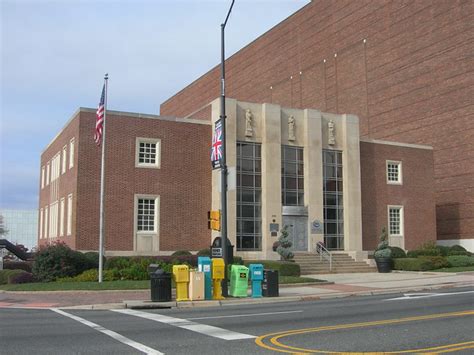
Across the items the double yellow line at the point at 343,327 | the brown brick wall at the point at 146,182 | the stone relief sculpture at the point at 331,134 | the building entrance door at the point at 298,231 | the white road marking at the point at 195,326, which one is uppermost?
the stone relief sculpture at the point at 331,134

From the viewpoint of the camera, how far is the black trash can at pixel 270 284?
19.7m

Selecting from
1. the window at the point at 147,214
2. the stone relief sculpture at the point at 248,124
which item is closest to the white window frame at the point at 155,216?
the window at the point at 147,214

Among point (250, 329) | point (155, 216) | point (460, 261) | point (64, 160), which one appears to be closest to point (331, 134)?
point (460, 261)

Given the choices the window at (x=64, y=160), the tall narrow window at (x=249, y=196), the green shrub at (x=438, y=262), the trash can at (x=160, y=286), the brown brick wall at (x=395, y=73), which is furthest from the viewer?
the brown brick wall at (x=395, y=73)

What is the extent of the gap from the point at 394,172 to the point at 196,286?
967 inches

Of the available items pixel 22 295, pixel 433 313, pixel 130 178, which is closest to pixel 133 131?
pixel 130 178

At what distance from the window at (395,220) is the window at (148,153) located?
16.9 meters

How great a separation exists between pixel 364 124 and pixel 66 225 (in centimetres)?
2908

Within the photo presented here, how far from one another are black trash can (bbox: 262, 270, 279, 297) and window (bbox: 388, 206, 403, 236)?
814 inches

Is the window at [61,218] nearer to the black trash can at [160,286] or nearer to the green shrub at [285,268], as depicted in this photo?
the green shrub at [285,268]

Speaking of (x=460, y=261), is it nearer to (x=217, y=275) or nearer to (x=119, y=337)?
(x=217, y=275)

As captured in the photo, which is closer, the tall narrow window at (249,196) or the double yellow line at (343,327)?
the double yellow line at (343,327)

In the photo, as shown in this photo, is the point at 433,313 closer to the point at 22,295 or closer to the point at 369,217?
the point at 22,295

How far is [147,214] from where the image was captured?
1233 inches
